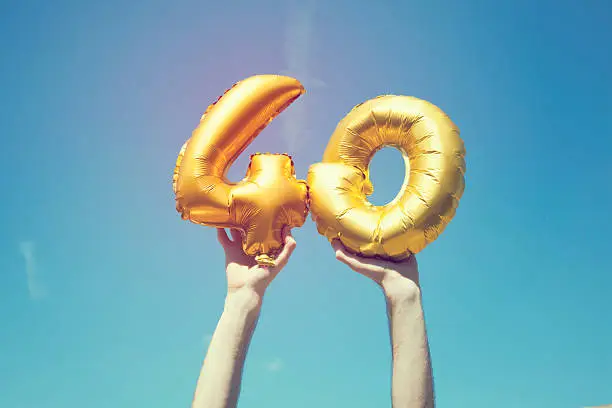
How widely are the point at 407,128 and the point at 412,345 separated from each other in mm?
2255

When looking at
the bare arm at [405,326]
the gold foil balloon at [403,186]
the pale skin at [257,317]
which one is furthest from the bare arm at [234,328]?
the bare arm at [405,326]

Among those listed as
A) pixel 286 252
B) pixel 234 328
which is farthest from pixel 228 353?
pixel 286 252

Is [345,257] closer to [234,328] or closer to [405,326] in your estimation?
[405,326]

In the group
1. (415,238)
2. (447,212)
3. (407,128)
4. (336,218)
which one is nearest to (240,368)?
(336,218)

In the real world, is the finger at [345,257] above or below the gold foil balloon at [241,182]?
below

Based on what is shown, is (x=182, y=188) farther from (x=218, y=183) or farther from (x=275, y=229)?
(x=275, y=229)

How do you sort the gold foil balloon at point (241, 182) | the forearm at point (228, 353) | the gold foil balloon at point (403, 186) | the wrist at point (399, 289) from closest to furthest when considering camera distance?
the forearm at point (228, 353)
the wrist at point (399, 289)
the gold foil balloon at point (403, 186)
the gold foil balloon at point (241, 182)

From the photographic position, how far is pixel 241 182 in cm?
626

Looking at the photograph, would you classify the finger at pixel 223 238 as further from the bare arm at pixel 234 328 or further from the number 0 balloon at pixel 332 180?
the number 0 balloon at pixel 332 180

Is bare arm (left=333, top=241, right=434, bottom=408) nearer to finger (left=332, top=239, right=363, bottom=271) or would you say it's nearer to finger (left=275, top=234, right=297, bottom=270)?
finger (left=332, top=239, right=363, bottom=271)

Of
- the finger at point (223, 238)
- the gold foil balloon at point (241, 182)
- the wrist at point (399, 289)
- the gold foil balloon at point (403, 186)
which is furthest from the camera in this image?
the finger at point (223, 238)

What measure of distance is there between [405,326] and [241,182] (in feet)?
7.47

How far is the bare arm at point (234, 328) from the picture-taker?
17.8 ft

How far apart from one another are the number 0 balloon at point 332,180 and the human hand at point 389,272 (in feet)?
0.30
